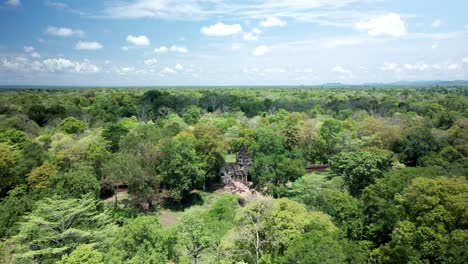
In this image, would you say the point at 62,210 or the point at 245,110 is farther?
the point at 245,110

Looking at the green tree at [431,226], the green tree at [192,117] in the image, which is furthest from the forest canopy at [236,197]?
the green tree at [192,117]

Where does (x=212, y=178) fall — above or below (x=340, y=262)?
below

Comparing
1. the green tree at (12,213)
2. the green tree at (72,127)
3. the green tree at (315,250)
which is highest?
the green tree at (72,127)

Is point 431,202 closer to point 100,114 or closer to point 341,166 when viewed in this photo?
point 341,166

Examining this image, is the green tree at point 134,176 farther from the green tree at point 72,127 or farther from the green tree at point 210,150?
the green tree at point 72,127

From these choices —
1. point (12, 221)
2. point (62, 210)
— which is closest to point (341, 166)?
point (62, 210)

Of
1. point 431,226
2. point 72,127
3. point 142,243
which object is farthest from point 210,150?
point 72,127
